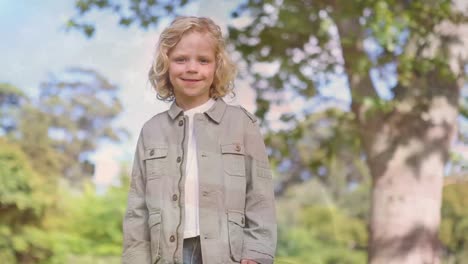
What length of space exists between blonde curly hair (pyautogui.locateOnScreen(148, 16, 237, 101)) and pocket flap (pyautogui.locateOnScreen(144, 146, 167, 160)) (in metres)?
0.11

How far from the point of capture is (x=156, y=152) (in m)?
1.20

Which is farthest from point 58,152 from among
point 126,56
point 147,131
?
point 147,131

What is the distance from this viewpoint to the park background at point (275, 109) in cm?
420

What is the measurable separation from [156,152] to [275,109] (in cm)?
445

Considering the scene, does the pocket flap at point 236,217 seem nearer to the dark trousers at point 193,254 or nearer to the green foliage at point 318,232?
the dark trousers at point 193,254

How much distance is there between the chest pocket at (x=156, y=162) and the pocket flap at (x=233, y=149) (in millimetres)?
88

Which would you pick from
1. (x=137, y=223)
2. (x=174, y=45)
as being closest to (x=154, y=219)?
(x=137, y=223)

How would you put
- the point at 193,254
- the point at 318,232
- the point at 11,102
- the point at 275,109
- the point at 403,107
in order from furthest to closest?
the point at 318,232 → the point at 11,102 → the point at 275,109 → the point at 403,107 → the point at 193,254

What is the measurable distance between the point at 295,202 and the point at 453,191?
6.73ft

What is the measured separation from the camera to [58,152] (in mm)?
7984

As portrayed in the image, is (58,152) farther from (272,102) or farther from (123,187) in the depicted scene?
(272,102)

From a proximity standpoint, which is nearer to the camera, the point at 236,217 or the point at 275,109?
the point at 236,217

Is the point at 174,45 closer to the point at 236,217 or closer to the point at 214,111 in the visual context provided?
the point at 214,111

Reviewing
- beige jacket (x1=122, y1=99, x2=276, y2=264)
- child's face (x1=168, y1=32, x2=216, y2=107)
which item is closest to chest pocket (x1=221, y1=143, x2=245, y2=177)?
beige jacket (x1=122, y1=99, x2=276, y2=264)
